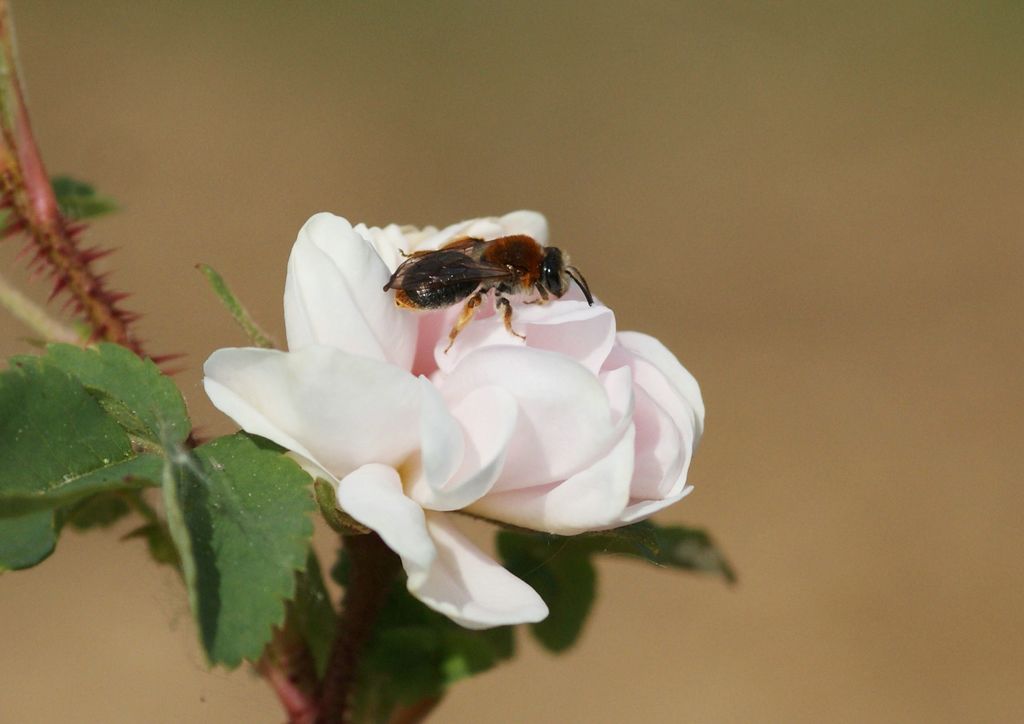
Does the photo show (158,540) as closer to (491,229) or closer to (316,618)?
(316,618)

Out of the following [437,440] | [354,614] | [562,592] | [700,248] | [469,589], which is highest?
[437,440]

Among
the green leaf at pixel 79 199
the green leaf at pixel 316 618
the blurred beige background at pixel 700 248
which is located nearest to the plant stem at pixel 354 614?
the green leaf at pixel 316 618

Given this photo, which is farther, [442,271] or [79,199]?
[79,199]

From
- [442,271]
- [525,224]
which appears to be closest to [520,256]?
[525,224]

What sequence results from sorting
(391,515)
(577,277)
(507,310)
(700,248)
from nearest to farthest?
(391,515) < (507,310) < (577,277) < (700,248)

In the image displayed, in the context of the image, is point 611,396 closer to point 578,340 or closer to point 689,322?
point 578,340

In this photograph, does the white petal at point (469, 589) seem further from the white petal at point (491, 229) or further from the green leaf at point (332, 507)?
the white petal at point (491, 229)

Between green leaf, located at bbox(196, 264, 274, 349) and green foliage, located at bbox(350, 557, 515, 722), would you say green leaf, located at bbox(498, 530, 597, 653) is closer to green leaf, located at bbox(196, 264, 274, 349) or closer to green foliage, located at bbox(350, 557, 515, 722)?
green foliage, located at bbox(350, 557, 515, 722)
